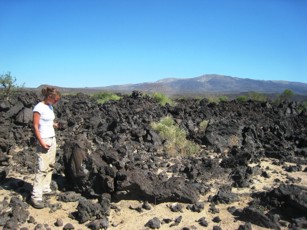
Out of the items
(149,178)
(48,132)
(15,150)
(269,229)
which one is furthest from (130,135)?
(269,229)

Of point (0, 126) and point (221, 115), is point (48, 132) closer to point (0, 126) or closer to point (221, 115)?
point (0, 126)

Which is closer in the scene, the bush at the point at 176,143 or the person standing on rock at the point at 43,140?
the person standing on rock at the point at 43,140

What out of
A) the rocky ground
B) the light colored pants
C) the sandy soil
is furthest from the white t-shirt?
the sandy soil

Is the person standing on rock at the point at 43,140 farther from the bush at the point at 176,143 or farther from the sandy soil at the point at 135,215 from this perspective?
the bush at the point at 176,143

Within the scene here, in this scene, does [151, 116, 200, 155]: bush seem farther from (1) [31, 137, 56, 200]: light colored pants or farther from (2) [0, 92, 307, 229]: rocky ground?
(1) [31, 137, 56, 200]: light colored pants

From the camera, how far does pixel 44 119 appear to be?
197 inches

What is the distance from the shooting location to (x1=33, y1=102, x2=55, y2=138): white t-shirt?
4938 millimetres

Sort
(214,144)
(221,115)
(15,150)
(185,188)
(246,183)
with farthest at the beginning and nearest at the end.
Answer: (221,115), (214,144), (15,150), (246,183), (185,188)

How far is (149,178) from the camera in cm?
569

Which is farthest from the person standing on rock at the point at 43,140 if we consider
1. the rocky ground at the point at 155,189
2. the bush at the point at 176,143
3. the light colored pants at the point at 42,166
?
the bush at the point at 176,143

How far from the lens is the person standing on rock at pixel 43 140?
16.2 feet

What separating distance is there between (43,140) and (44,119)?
1.01 ft

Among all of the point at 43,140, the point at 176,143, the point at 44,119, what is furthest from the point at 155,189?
the point at 176,143

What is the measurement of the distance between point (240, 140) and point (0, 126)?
6.38 m
